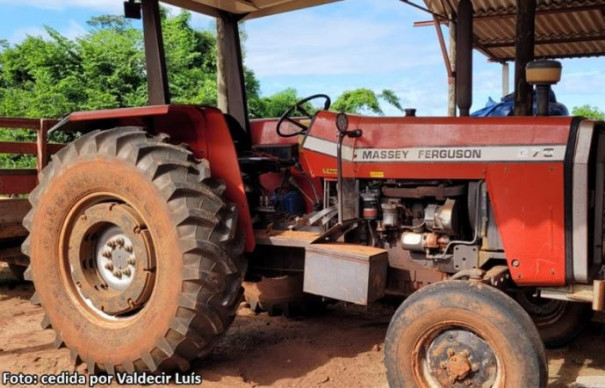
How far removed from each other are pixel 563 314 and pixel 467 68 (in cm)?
184

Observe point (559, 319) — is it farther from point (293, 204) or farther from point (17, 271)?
point (17, 271)

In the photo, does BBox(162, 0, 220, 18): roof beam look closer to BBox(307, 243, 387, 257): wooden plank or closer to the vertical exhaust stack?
BBox(307, 243, 387, 257): wooden plank

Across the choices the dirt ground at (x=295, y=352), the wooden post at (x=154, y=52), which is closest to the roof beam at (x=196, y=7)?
the wooden post at (x=154, y=52)

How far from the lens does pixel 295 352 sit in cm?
412

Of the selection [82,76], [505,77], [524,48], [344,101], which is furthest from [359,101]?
[524,48]

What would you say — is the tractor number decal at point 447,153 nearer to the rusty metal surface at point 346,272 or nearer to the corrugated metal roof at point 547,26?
the rusty metal surface at point 346,272

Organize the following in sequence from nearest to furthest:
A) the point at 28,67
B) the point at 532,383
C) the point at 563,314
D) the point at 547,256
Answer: the point at 532,383
the point at 547,256
the point at 563,314
the point at 28,67

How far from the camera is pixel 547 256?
3246mm

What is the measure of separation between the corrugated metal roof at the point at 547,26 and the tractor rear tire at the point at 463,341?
339 inches

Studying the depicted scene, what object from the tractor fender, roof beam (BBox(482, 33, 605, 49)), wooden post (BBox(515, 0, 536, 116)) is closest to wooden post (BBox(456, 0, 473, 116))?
the tractor fender

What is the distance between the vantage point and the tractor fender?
379 centimetres

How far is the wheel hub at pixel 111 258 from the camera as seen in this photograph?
3.63m

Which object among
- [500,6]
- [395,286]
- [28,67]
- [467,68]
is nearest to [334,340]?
[395,286]

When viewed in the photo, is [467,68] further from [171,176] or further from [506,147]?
[171,176]
